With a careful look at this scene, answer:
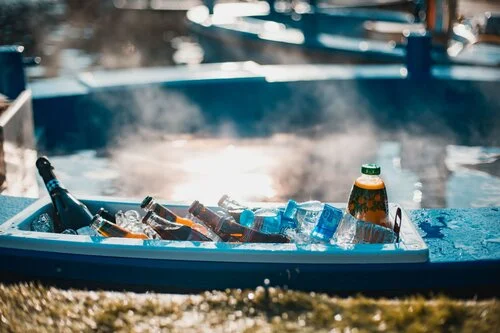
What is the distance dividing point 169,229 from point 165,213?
0.44ft

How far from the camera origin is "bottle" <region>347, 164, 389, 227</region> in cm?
375

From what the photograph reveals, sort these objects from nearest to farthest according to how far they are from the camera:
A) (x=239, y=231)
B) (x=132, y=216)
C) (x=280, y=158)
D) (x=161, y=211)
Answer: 1. (x=239, y=231)
2. (x=161, y=211)
3. (x=132, y=216)
4. (x=280, y=158)

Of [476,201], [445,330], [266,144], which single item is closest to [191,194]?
[266,144]

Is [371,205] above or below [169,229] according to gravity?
above

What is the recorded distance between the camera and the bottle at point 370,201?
375 centimetres

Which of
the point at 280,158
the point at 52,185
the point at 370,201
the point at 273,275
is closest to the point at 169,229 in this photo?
the point at 273,275

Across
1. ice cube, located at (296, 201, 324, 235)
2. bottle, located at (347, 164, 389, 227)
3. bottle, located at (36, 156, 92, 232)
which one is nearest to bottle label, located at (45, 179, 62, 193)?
bottle, located at (36, 156, 92, 232)

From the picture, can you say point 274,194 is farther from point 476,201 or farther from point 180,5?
point 180,5

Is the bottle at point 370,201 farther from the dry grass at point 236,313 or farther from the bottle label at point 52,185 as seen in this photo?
the bottle label at point 52,185

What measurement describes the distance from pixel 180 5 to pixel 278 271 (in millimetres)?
25595

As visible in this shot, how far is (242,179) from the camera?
742cm

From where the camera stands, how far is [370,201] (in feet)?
12.3

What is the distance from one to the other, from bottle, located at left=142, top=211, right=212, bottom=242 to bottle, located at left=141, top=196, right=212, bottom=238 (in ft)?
0.18

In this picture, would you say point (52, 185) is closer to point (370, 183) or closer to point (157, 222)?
point (157, 222)
